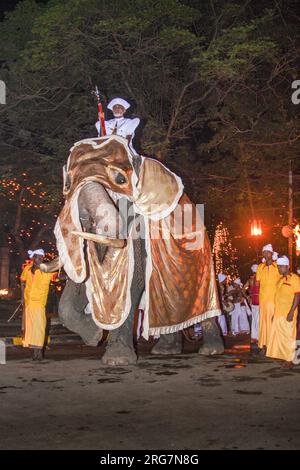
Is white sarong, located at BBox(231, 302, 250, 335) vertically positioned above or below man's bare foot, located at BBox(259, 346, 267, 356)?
above

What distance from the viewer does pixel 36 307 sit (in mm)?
9109

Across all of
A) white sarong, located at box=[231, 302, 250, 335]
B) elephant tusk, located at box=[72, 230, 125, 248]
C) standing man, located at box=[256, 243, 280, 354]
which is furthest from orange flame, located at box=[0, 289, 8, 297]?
elephant tusk, located at box=[72, 230, 125, 248]

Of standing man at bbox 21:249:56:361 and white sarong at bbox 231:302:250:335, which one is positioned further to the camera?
white sarong at bbox 231:302:250:335

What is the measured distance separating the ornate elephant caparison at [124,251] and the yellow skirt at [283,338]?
1103 millimetres

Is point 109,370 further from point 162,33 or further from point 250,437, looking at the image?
point 162,33

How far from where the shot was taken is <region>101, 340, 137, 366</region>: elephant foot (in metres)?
8.26

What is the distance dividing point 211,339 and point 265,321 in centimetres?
85

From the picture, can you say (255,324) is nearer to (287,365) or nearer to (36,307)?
(287,365)

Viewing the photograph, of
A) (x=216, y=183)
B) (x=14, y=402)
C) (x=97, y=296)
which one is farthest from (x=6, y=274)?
(x=14, y=402)

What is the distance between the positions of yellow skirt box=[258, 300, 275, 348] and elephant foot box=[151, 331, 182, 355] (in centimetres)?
125

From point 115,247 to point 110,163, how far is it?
3.74 feet

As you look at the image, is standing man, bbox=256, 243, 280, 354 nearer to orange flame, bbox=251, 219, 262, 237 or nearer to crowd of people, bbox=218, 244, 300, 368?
crowd of people, bbox=218, 244, 300, 368

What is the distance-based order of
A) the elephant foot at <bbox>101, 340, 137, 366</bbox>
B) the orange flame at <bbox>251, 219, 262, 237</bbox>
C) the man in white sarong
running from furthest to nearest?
1. the orange flame at <bbox>251, 219, 262, 237</bbox>
2. the man in white sarong
3. the elephant foot at <bbox>101, 340, 137, 366</bbox>

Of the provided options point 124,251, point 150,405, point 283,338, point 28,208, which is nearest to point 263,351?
point 283,338
